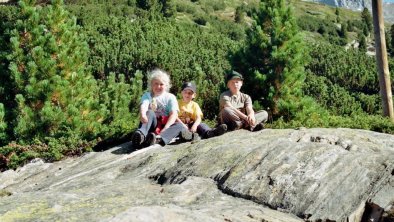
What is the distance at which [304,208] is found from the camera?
199 inches

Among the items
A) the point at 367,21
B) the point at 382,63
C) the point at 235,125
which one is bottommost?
the point at 367,21

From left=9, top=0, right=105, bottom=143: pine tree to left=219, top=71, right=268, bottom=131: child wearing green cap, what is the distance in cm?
435

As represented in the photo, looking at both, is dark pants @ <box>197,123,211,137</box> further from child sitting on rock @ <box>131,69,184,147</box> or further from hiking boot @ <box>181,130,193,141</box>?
child sitting on rock @ <box>131,69,184,147</box>

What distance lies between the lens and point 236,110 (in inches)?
341

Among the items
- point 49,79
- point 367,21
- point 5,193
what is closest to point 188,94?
point 5,193

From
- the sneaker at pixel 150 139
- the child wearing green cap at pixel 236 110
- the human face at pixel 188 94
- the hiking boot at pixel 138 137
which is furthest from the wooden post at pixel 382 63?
the hiking boot at pixel 138 137

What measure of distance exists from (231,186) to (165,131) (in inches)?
113

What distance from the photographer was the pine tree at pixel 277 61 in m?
13.8

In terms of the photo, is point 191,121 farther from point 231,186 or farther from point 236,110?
point 231,186

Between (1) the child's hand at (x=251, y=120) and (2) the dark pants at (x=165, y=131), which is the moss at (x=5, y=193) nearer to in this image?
(2) the dark pants at (x=165, y=131)

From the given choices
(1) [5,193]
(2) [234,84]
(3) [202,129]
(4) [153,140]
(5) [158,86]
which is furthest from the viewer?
(2) [234,84]

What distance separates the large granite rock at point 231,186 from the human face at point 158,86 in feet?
4.59

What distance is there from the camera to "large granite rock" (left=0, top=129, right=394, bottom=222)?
480 cm

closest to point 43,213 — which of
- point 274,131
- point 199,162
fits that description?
point 199,162
